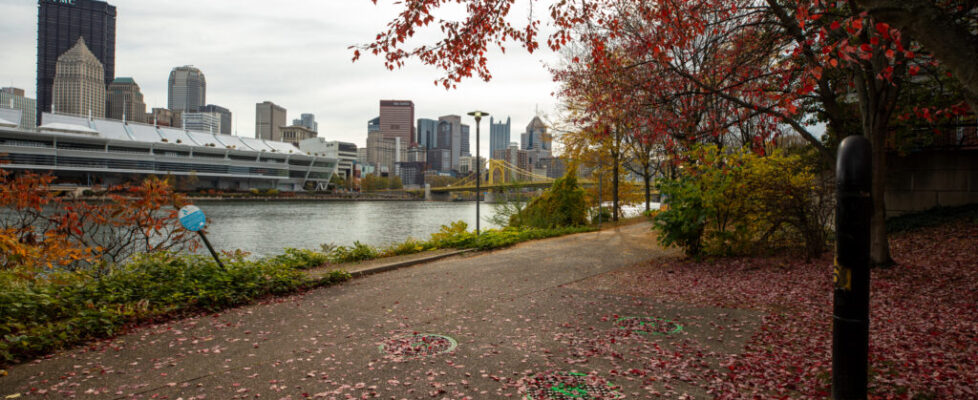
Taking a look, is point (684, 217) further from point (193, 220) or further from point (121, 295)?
point (121, 295)

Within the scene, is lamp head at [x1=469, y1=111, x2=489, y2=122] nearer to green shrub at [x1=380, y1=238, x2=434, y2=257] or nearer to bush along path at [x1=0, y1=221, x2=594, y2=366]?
green shrub at [x1=380, y1=238, x2=434, y2=257]

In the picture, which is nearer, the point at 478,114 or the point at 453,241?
the point at 453,241

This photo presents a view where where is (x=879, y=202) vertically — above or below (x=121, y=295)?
above

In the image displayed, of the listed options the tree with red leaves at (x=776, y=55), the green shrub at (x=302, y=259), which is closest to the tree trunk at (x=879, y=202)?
the tree with red leaves at (x=776, y=55)

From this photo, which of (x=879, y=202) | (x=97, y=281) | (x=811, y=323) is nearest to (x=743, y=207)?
(x=879, y=202)

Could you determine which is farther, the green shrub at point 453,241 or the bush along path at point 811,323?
the green shrub at point 453,241

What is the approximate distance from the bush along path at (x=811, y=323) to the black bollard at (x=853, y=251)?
0.90 meters

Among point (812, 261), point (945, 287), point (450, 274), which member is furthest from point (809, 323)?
point (450, 274)

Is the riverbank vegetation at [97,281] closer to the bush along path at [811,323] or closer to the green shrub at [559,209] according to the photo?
the bush along path at [811,323]

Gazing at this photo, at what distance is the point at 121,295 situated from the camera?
529cm

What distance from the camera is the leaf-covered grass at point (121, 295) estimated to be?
14.0 feet

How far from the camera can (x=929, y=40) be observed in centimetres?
322

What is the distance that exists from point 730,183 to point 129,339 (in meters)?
8.92

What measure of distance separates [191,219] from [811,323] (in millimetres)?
7287
